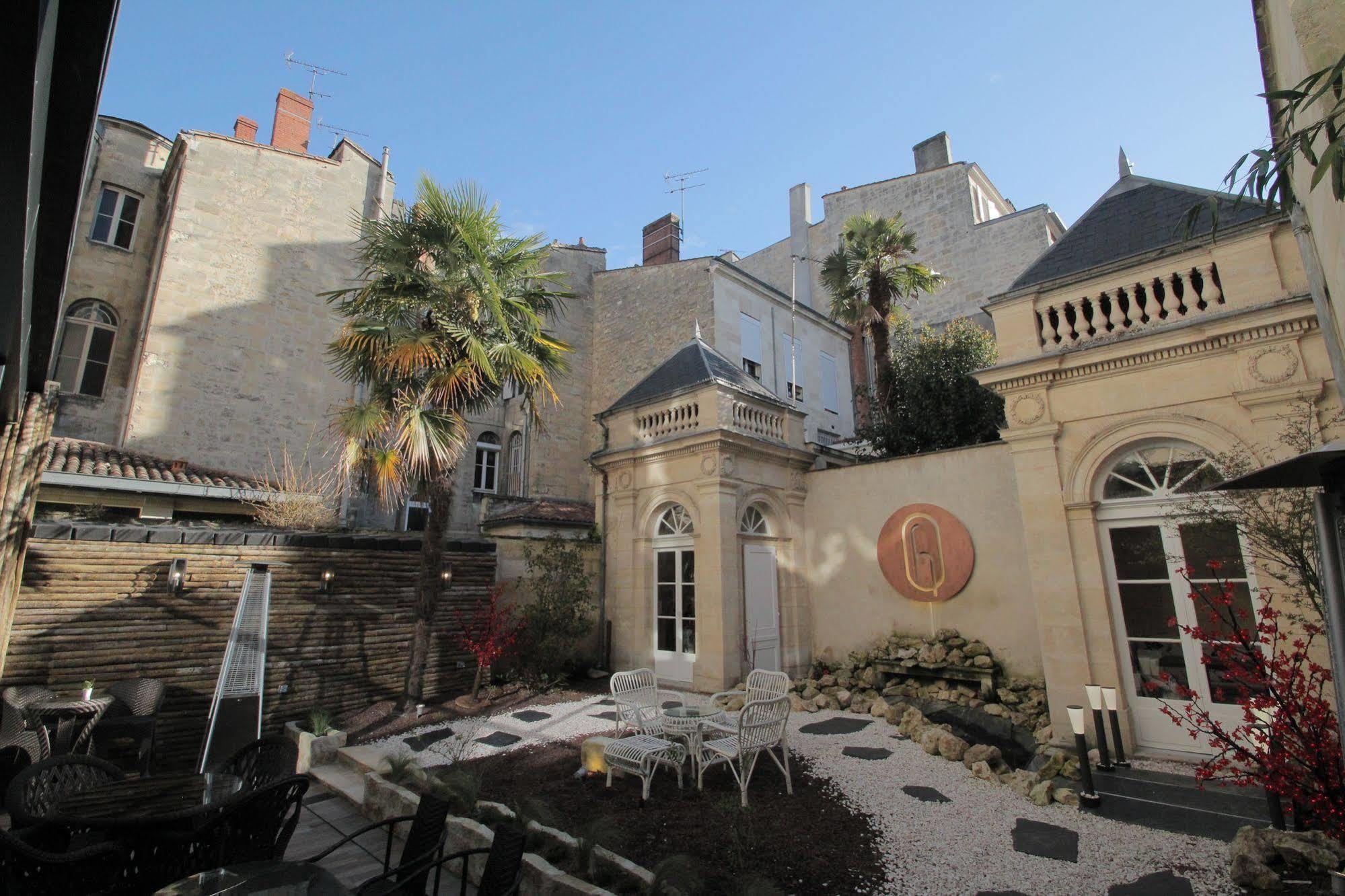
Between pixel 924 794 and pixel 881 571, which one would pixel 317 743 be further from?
pixel 881 571

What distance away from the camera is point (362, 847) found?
13.7 ft

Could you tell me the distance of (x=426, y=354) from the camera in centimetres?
736

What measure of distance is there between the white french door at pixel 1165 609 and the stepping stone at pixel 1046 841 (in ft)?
6.65

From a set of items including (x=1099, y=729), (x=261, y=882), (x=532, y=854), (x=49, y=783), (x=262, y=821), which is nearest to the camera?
(x=261, y=882)

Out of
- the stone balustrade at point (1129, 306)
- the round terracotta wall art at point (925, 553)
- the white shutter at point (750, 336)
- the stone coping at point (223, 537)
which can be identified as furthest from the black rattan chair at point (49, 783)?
the white shutter at point (750, 336)

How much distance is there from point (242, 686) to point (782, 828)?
5.92 m

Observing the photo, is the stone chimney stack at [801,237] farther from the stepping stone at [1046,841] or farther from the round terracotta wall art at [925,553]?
the stepping stone at [1046,841]

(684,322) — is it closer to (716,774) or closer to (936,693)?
(936,693)

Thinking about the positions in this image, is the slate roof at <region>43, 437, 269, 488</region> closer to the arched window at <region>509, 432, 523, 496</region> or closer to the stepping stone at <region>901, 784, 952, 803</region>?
the arched window at <region>509, 432, 523, 496</region>

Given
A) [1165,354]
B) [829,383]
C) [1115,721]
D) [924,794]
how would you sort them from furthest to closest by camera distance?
[829,383] → [1165,354] → [1115,721] → [924,794]

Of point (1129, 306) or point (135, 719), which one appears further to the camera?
point (1129, 306)

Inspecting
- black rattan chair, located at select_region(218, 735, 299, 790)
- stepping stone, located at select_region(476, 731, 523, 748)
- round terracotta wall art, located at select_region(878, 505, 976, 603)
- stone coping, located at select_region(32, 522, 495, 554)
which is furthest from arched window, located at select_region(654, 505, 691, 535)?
black rattan chair, located at select_region(218, 735, 299, 790)

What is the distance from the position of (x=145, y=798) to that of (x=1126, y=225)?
384 inches

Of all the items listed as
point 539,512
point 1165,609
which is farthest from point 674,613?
point 1165,609
